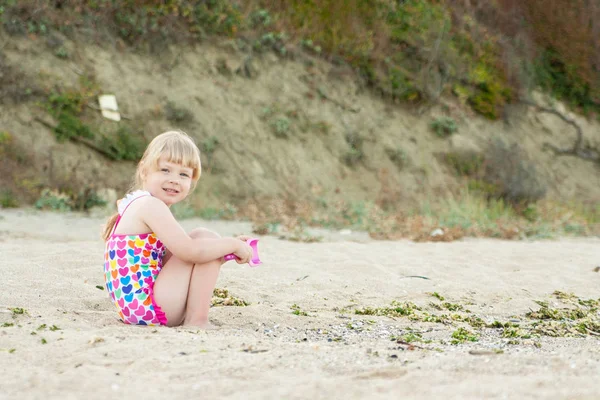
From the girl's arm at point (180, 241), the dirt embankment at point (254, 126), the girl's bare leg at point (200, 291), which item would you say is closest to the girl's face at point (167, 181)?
the girl's arm at point (180, 241)

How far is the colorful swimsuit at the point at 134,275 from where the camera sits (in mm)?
3615

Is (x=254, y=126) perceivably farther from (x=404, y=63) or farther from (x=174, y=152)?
(x=174, y=152)

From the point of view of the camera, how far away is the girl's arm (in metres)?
3.52

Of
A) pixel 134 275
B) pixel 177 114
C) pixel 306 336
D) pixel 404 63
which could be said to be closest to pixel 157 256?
pixel 134 275

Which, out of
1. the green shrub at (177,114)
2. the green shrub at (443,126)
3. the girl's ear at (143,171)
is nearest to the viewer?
the girl's ear at (143,171)

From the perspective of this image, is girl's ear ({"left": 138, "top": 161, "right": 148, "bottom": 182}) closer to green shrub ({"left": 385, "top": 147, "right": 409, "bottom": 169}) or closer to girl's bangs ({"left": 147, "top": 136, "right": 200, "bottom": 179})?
girl's bangs ({"left": 147, "top": 136, "right": 200, "bottom": 179})

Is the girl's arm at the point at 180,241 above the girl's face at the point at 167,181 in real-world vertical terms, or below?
below

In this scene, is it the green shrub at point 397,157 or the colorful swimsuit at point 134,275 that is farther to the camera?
the green shrub at point 397,157

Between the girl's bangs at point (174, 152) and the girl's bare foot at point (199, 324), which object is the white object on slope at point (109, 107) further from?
the girl's bare foot at point (199, 324)

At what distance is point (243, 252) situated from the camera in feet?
11.9

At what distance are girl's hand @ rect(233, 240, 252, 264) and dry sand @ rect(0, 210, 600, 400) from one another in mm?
381

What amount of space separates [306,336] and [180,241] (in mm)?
822

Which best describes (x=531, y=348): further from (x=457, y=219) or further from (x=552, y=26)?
(x=552, y=26)

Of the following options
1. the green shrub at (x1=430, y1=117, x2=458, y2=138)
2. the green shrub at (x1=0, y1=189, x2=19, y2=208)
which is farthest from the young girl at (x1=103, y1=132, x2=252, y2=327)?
the green shrub at (x1=430, y1=117, x2=458, y2=138)
